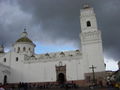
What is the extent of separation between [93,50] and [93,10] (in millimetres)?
10364

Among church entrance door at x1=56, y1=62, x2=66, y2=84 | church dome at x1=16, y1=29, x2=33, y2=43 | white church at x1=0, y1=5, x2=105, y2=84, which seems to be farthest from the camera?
church dome at x1=16, y1=29, x2=33, y2=43

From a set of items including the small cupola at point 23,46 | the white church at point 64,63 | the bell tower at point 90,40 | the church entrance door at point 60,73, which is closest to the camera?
the bell tower at point 90,40

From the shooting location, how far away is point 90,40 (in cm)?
3975

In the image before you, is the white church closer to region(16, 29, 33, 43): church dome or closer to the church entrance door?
the church entrance door

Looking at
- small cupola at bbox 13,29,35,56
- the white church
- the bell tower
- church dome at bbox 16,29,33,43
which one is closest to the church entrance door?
the white church

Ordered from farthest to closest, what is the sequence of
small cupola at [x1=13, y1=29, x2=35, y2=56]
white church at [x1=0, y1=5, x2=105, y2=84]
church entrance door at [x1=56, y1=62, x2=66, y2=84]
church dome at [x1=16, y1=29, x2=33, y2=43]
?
church dome at [x1=16, y1=29, x2=33, y2=43]
small cupola at [x1=13, y1=29, x2=35, y2=56]
church entrance door at [x1=56, y1=62, x2=66, y2=84]
white church at [x1=0, y1=5, x2=105, y2=84]

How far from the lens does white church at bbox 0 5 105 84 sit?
3850cm

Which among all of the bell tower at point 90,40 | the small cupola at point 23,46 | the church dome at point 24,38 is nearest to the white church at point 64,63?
the bell tower at point 90,40

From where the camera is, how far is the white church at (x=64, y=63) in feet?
126

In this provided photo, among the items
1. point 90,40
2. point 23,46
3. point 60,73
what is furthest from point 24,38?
point 90,40

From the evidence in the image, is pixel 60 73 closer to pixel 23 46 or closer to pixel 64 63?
pixel 64 63

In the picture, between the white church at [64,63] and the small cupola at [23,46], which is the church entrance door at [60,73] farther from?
the small cupola at [23,46]

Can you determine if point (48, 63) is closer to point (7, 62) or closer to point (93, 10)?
point (7, 62)

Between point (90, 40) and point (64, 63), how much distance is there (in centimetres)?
800
